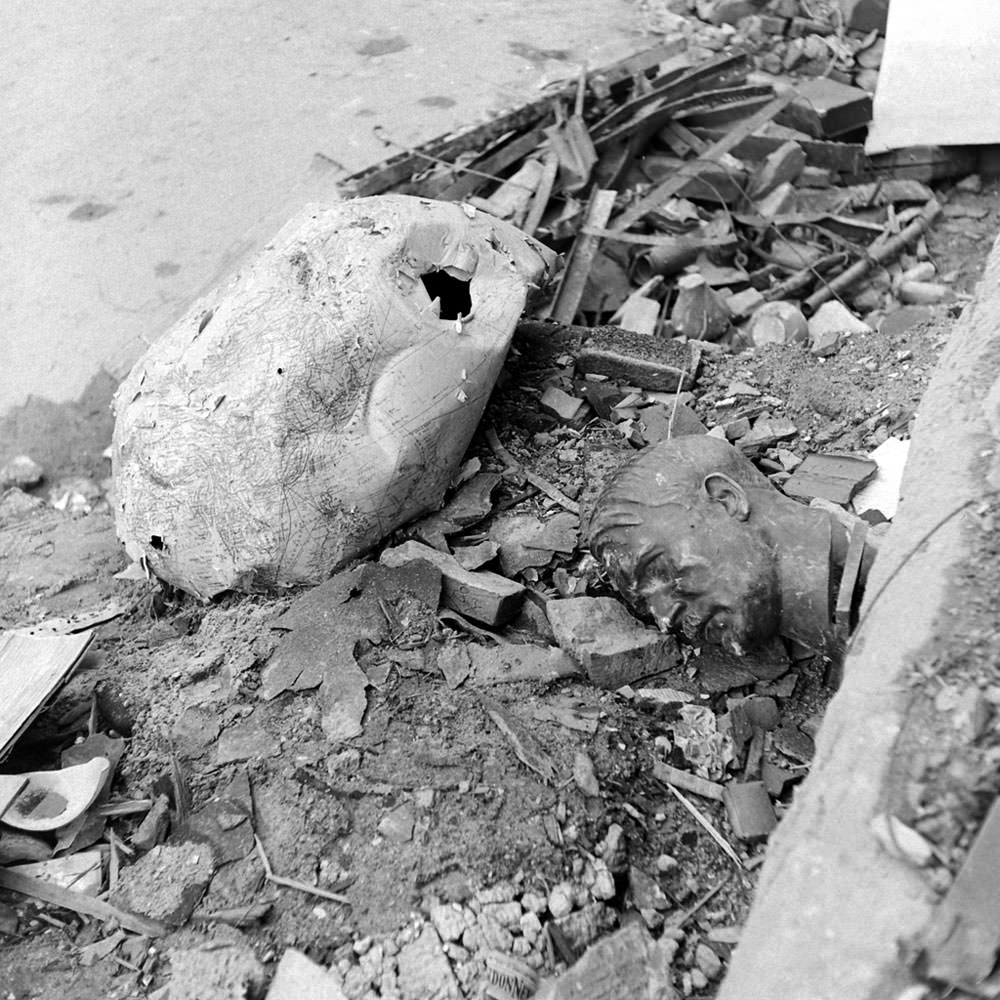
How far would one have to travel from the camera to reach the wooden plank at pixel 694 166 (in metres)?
5.87

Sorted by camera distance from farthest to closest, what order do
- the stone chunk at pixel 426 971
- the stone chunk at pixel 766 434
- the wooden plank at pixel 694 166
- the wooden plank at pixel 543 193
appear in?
the wooden plank at pixel 694 166, the wooden plank at pixel 543 193, the stone chunk at pixel 766 434, the stone chunk at pixel 426 971

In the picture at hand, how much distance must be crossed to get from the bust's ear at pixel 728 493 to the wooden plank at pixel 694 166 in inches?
121

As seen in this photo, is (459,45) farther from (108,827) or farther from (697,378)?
(108,827)

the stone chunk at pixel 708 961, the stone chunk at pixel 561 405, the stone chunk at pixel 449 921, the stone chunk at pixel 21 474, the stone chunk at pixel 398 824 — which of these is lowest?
the stone chunk at pixel 21 474

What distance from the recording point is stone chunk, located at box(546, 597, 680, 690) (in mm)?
3131

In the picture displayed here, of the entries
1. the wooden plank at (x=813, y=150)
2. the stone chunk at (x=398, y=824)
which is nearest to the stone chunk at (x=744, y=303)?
the wooden plank at (x=813, y=150)

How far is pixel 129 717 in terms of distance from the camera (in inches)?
131

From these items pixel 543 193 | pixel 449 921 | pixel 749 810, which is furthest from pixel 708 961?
pixel 543 193

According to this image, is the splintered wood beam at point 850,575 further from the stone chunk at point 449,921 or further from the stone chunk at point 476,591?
the stone chunk at point 449,921

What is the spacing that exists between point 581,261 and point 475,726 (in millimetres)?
3249

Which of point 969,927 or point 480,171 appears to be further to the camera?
point 480,171

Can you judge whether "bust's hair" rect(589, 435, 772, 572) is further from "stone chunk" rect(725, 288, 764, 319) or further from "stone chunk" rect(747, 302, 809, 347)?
"stone chunk" rect(725, 288, 764, 319)

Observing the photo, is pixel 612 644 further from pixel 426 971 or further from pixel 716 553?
pixel 426 971

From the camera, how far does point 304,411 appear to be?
11.4 ft
